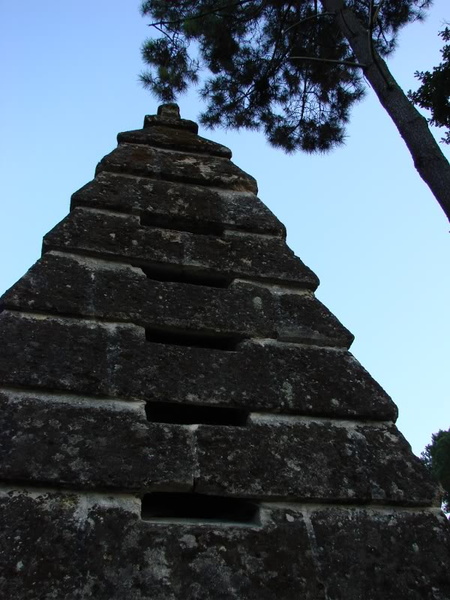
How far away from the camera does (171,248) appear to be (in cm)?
318

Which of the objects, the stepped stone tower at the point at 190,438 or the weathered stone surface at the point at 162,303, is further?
the weathered stone surface at the point at 162,303

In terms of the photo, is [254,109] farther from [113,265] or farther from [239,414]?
[239,414]

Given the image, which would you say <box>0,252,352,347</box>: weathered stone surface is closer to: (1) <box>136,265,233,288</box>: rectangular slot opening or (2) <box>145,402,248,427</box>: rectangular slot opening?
(1) <box>136,265,233,288</box>: rectangular slot opening

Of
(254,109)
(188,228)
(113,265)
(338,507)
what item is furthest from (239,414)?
(254,109)

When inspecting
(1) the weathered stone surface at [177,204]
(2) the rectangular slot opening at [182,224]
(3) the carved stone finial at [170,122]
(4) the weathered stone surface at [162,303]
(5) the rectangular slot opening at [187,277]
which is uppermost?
(3) the carved stone finial at [170,122]

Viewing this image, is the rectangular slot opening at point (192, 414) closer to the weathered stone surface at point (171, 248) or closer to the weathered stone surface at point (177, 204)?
the weathered stone surface at point (171, 248)

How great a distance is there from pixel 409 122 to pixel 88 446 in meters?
3.83

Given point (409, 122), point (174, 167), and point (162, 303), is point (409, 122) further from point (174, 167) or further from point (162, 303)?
point (162, 303)

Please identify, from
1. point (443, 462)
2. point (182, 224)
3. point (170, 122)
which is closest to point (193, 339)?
point (182, 224)

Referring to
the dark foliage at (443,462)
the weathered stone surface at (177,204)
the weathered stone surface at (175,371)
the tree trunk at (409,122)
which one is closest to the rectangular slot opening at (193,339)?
the weathered stone surface at (175,371)

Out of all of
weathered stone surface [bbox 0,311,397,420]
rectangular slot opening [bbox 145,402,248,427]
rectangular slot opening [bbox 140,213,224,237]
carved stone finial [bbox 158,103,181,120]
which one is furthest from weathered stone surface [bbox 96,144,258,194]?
rectangular slot opening [bbox 145,402,248,427]

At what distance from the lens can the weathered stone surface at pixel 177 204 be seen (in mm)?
3355

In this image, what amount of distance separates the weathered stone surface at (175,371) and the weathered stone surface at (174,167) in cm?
145

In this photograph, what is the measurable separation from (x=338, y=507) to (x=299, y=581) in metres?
0.35
